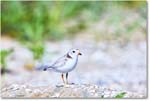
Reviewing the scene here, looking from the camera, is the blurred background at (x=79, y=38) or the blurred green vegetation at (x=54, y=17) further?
the blurred green vegetation at (x=54, y=17)

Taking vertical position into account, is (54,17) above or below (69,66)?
above

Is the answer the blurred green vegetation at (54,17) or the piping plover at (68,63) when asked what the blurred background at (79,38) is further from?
the piping plover at (68,63)

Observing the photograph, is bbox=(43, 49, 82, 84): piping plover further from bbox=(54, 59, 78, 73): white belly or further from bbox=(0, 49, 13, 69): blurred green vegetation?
bbox=(0, 49, 13, 69): blurred green vegetation

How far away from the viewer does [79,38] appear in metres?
3.39

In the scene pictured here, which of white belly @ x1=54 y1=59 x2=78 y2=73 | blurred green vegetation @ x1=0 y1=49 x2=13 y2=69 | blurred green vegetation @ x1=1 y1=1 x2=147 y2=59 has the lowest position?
white belly @ x1=54 y1=59 x2=78 y2=73

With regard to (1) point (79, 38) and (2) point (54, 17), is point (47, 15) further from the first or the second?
(1) point (79, 38)

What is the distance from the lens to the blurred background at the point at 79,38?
304cm

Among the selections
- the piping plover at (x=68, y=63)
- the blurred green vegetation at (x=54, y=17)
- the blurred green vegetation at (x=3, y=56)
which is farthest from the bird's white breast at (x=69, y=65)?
the blurred green vegetation at (x=54, y=17)

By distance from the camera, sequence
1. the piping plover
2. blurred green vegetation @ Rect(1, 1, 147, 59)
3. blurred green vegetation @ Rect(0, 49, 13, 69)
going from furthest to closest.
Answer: blurred green vegetation @ Rect(1, 1, 147, 59)
blurred green vegetation @ Rect(0, 49, 13, 69)
the piping plover

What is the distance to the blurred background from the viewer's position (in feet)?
9.99

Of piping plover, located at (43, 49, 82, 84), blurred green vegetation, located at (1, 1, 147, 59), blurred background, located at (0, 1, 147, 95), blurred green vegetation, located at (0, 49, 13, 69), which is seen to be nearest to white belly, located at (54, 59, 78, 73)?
piping plover, located at (43, 49, 82, 84)

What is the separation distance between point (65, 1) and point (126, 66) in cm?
65

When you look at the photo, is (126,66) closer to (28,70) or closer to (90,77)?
(90,77)

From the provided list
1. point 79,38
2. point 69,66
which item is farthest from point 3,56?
point 69,66
